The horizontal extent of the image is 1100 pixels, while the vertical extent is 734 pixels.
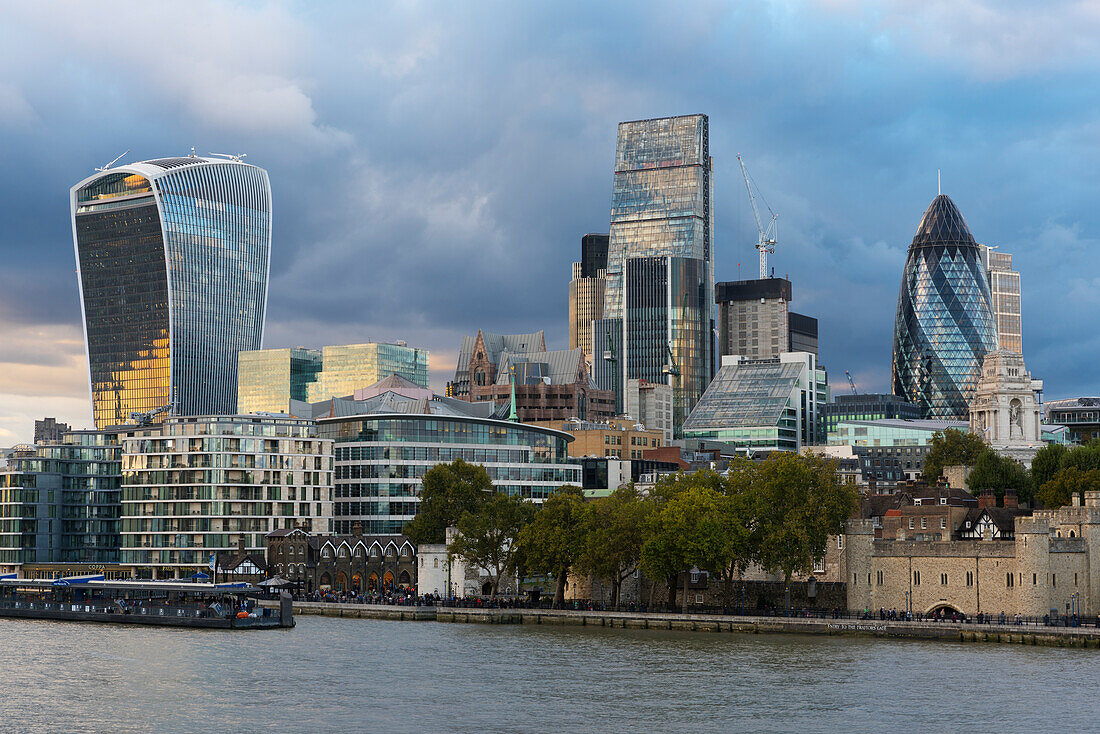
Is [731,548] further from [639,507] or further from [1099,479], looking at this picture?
[1099,479]

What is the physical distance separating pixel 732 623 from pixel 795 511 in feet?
35.3

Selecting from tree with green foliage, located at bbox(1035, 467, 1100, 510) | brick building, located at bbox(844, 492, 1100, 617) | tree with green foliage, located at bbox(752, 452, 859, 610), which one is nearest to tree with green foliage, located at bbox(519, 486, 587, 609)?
tree with green foliage, located at bbox(752, 452, 859, 610)

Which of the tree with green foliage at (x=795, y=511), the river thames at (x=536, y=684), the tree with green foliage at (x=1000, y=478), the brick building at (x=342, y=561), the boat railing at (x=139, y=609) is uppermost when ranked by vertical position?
the tree with green foliage at (x=1000, y=478)

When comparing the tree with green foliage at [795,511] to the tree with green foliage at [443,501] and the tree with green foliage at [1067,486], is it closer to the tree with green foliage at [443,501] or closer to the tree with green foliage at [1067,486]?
the tree with green foliage at [1067,486]

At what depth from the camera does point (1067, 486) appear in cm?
15738

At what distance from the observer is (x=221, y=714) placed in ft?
253

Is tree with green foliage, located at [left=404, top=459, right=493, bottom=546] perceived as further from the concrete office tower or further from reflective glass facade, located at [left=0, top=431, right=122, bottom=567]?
reflective glass facade, located at [left=0, top=431, right=122, bottom=567]

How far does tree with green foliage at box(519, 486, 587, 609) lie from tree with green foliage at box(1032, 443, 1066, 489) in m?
67.0

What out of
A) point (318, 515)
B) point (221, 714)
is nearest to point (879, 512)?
point (318, 515)

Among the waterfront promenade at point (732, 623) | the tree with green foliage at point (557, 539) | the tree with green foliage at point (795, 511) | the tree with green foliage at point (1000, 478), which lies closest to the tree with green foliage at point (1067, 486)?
the tree with green foliage at point (1000, 478)

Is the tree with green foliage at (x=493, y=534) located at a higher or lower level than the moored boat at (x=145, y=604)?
higher

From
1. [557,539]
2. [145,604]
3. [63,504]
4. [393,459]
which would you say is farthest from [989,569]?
[63,504]

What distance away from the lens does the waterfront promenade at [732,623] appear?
10744 cm

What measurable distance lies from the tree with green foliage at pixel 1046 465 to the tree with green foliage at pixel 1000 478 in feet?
3.29
